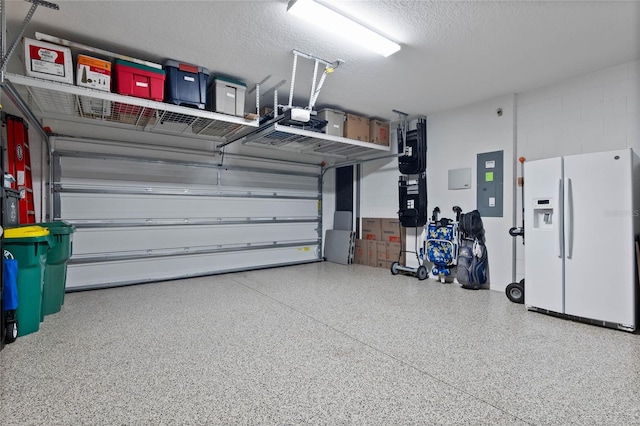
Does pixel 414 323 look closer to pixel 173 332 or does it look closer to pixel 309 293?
pixel 309 293

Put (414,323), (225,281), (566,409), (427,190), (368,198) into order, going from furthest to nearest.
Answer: (368,198) < (427,190) < (225,281) < (414,323) < (566,409)

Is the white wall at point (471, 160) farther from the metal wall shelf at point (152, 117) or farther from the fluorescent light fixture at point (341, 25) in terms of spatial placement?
the fluorescent light fixture at point (341, 25)

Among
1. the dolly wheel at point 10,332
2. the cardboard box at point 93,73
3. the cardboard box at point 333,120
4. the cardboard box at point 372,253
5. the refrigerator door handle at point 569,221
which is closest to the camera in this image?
the dolly wheel at point 10,332

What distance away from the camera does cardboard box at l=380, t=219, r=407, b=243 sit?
6012 millimetres

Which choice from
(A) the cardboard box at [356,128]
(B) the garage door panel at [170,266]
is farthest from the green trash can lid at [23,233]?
(A) the cardboard box at [356,128]

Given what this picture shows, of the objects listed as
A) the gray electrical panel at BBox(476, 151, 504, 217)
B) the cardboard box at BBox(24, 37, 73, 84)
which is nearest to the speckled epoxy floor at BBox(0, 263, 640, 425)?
the gray electrical panel at BBox(476, 151, 504, 217)

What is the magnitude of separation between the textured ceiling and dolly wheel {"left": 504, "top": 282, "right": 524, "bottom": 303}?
2683mm

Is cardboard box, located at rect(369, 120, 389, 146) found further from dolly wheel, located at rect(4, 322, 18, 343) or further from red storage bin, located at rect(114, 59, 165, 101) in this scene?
dolly wheel, located at rect(4, 322, 18, 343)

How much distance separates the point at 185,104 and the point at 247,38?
3.60 feet

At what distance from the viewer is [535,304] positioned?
11.5 feet

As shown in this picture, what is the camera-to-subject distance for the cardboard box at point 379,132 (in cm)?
561

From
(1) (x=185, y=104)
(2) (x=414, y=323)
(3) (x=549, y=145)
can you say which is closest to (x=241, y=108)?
(1) (x=185, y=104)

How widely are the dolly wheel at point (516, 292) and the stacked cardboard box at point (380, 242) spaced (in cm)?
212

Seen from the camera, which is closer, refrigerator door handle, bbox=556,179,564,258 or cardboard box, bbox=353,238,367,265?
refrigerator door handle, bbox=556,179,564,258
